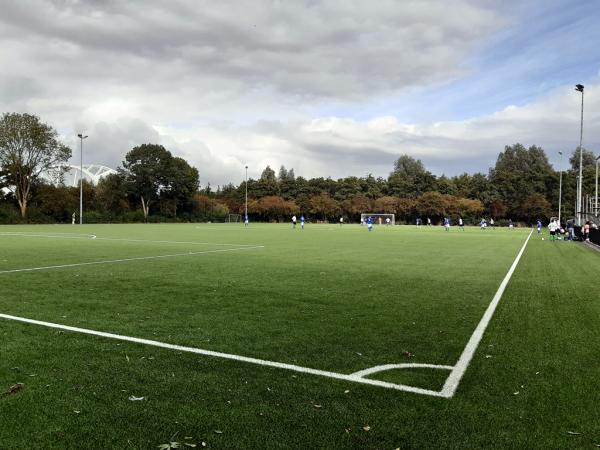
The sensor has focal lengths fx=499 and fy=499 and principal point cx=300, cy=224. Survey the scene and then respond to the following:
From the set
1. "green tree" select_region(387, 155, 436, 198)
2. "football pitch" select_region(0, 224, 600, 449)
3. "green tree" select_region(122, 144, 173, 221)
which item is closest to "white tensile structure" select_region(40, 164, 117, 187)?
"green tree" select_region(122, 144, 173, 221)

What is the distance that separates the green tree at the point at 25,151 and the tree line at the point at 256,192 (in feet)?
0.40

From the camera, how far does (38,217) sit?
69.0 metres

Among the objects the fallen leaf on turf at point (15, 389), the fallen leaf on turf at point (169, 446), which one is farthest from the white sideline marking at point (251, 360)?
the fallen leaf on turf at point (169, 446)

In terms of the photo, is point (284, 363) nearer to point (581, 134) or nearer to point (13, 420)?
point (13, 420)

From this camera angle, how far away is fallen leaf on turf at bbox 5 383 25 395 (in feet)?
15.1

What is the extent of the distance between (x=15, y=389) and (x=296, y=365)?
276 cm

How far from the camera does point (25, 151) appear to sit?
67.1m

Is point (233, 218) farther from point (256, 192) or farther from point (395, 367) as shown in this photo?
point (395, 367)

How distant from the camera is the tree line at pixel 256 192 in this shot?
68.5m

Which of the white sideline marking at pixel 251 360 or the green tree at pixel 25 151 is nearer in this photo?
the white sideline marking at pixel 251 360

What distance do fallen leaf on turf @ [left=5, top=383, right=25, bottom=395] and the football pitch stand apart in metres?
0.02

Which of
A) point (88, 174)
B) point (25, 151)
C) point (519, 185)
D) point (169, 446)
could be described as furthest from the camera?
point (88, 174)

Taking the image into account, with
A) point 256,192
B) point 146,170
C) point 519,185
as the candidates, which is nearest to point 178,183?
point 146,170

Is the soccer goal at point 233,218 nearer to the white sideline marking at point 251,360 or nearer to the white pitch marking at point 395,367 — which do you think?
the white sideline marking at point 251,360
